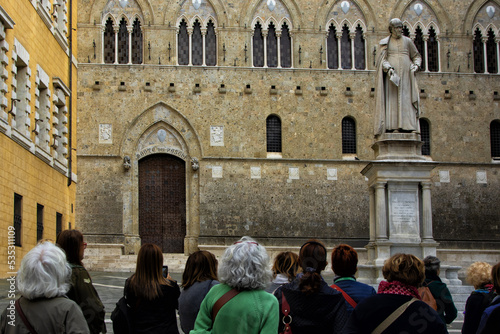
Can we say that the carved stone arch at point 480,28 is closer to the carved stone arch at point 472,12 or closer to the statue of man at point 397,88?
the carved stone arch at point 472,12

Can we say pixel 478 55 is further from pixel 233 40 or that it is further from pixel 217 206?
pixel 217 206

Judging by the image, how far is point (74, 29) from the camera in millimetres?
25641

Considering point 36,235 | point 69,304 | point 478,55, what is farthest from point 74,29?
point 69,304

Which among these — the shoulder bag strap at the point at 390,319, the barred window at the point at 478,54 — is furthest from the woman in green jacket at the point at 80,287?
the barred window at the point at 478,54

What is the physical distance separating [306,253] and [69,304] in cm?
197

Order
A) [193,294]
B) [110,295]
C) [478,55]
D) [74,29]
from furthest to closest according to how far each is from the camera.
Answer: [478,55]
[74,29]
[110,295]
[193,294]

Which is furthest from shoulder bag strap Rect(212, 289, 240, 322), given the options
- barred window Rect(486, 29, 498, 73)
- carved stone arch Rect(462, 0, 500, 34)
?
barred window Rect(486, 29, 498, 73)

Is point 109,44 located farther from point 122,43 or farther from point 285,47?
point 285,47

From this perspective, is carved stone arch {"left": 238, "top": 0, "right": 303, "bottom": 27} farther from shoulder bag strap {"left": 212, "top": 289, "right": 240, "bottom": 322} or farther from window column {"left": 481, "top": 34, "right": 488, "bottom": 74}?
shoulder bag strap {"left": 212, "top": 289, "right": 240, "bottom": 322}

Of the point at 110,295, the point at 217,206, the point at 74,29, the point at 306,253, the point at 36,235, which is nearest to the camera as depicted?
the point at 306,253

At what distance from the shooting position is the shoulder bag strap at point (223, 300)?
17.6 feet

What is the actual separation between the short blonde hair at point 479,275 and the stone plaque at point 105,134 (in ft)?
88.4

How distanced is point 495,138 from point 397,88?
67.9 ft

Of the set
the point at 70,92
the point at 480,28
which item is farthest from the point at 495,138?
the point at 70,92
